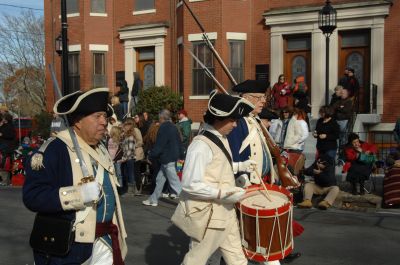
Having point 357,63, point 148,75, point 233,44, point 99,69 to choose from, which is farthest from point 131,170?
point 99,69

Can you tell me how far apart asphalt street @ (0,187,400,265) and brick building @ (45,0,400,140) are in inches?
303

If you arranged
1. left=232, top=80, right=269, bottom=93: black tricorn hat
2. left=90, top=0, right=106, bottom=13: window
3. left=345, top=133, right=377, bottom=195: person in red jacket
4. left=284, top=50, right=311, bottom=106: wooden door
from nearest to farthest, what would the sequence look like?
left=232, top=80, right=269, bottom=93: black tricorn hat → left=345, top=133, right=377, bottom=195: person in red jacket → left=284, top=50, right=311, bottom=106: wooden door → left=90, top=0, right=106, bottom=13: window

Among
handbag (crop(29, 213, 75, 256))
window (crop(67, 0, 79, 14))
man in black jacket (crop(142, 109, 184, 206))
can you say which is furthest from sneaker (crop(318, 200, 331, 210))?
window (crop(67, 0, 79, 14))

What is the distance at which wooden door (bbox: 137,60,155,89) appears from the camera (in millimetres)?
24719

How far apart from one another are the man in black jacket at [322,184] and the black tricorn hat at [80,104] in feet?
25.1

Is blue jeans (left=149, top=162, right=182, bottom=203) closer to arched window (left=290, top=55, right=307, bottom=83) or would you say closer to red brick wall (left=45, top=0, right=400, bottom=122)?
red brick wall (left=45, top=0, right=400, bottom=122)

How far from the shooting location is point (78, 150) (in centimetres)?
380

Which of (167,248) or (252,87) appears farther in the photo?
(167,248)

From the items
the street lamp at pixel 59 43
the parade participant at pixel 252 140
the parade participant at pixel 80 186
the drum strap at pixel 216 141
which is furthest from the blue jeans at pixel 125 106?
the parade participant at pixel 80 186

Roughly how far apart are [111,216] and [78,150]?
1.78 ft

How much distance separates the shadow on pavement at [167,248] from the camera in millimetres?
7203

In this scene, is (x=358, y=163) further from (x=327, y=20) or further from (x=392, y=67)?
(x=392, y=67)

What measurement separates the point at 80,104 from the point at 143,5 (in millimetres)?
21839

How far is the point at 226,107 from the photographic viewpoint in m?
4.71
